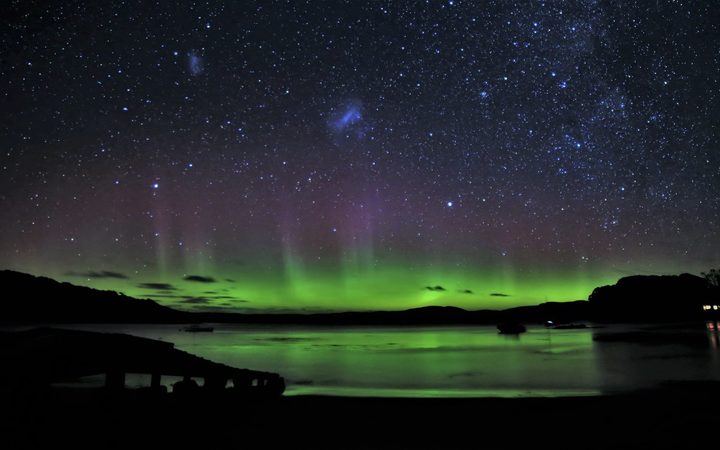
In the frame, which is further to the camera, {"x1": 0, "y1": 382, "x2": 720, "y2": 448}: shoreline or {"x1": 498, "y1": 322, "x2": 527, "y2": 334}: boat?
{"x1": 498, "y1": 322, "x2": 527, "y2": 334}: boat

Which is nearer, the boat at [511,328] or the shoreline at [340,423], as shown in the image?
the shoreline at [340,423]

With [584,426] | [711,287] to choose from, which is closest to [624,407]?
[584,426]

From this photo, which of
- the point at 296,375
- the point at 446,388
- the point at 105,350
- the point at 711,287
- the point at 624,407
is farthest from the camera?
the point at 711,287

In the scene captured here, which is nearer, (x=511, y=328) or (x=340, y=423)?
(x=340, y=423)

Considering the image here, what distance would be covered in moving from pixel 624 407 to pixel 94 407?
14.3 meters

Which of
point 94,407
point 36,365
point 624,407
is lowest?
point 624,407

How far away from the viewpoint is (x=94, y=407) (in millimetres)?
7617

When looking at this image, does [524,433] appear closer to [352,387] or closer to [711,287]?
[352,387]

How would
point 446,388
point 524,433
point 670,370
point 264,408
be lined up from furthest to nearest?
point 670,370
point 446,388
point 264,408
point 524,433

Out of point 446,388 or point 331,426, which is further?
point 446,388

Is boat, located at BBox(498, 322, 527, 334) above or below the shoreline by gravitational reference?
below

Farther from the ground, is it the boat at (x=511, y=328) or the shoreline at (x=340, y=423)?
the shoreline at (x=340, y=423)

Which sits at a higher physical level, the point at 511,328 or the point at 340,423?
the point at 340,423

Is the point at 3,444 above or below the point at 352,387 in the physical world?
above
